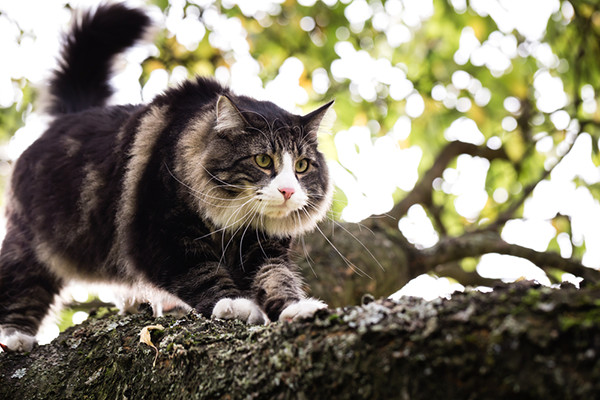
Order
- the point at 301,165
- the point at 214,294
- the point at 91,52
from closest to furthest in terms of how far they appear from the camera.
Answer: the point at 214,294 < the point at 301,165 < the point at 91,52

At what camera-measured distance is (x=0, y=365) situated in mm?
1939

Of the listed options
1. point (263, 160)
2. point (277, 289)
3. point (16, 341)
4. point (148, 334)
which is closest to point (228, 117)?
point (263, 160)

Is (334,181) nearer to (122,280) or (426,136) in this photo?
(122,280)

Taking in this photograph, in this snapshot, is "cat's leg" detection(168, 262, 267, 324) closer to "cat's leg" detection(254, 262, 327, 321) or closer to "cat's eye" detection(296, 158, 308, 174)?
"cat's leg" detection(254, 262, 327, 321)

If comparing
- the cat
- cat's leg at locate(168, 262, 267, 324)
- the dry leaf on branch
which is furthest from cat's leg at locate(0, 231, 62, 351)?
the dry leaf on branch

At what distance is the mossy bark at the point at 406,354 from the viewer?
0.84 meters

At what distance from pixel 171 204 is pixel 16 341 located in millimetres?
833

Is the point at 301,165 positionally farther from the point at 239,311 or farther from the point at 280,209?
the point at 239,311

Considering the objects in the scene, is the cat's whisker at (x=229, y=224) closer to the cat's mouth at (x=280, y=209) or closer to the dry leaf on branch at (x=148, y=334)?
the cat's mouth at (x=280, y=209)

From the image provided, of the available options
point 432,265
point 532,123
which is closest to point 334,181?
point 432,265

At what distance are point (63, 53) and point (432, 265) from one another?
2617mm

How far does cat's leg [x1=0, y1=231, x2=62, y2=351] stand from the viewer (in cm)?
262

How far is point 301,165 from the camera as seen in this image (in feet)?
8.28

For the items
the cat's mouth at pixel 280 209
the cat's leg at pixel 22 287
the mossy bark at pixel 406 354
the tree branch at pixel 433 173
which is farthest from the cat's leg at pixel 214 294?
the tree branch at pixel 433 173
